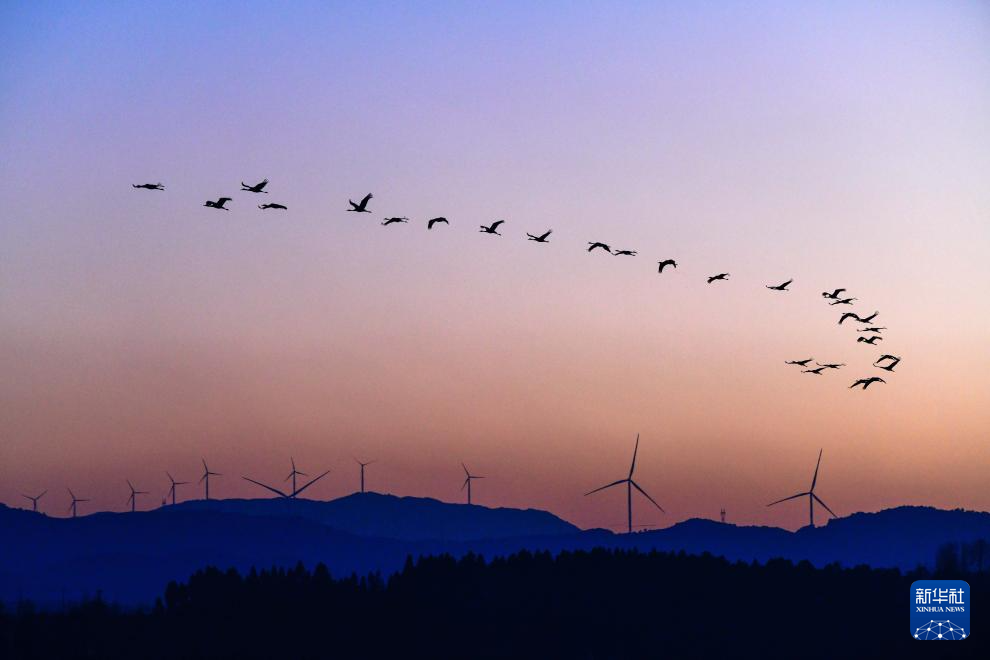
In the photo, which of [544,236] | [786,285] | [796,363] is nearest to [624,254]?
[544,236]

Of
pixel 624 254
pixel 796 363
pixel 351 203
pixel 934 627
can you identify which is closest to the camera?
pixel 351 203

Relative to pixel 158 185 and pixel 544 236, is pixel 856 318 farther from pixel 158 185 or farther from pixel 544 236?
pixel 158 185

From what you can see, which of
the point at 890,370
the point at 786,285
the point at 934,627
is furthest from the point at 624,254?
the point at 934,627

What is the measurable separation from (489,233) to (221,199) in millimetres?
16267

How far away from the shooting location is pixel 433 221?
9988 cm

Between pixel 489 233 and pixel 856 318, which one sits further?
pixel 856 318

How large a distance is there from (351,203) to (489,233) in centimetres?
969

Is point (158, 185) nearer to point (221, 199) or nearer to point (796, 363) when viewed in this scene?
point (221, 199)

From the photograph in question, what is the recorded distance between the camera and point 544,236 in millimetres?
98062

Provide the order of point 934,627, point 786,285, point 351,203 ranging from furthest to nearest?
point 934,627 < point 786,285 < point 351,203

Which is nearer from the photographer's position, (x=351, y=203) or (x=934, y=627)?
(x=351, y=203)

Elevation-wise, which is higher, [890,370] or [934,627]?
[890,370]

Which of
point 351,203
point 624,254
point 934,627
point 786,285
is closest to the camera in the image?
point 351,203

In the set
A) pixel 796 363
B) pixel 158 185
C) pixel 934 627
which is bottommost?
pixel 934 627
